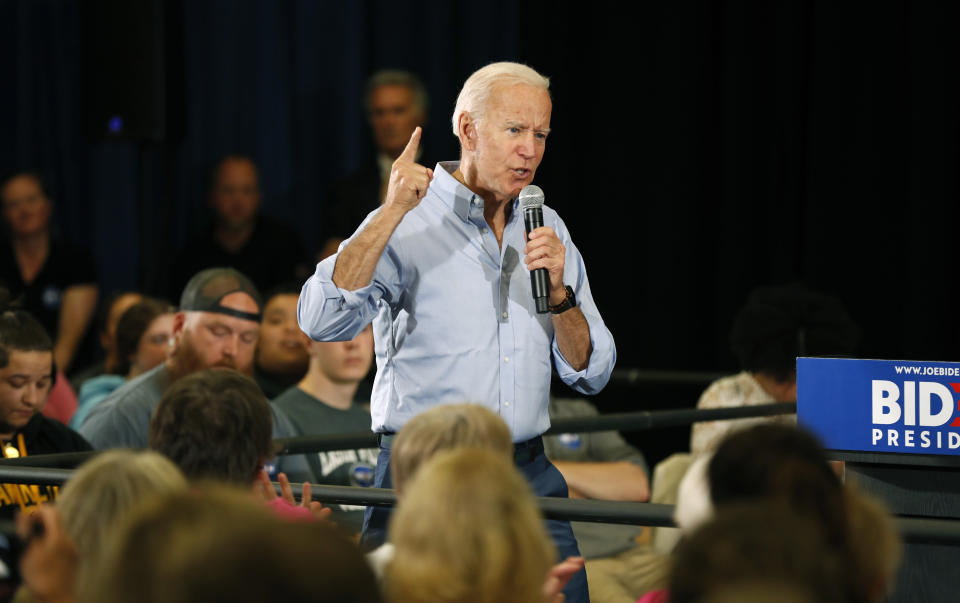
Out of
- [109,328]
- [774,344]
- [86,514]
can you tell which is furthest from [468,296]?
[109,328]

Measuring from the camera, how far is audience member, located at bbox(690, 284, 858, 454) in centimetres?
410

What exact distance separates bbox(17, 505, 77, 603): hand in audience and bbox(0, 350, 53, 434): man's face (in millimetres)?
1876

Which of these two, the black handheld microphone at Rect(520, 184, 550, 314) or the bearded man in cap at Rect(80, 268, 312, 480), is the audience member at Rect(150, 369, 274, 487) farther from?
the bearded man in cap at Rect(80, 268, 312, 480)

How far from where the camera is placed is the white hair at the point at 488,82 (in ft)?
7.72

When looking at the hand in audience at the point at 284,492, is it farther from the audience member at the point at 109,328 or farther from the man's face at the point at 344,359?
the audience member at the point at 109,328

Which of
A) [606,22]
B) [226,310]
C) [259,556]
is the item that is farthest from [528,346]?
[606,22]

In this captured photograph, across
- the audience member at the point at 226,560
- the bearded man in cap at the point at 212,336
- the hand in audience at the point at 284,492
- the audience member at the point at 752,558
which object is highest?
the audience member at the point at 226,560

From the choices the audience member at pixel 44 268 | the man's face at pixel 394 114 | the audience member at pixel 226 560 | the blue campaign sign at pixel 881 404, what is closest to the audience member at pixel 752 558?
the audience member at pixel 226 560

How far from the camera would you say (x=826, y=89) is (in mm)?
5266

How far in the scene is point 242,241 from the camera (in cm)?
584

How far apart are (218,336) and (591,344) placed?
186 cm

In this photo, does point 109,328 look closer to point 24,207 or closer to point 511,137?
point 24,207

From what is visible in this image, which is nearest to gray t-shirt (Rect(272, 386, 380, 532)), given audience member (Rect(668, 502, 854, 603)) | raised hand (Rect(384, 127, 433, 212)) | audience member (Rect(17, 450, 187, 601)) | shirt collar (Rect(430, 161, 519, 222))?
shirt collar (Rect(430, 161, 519, 222))

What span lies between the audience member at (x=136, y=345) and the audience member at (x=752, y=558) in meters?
3.65
